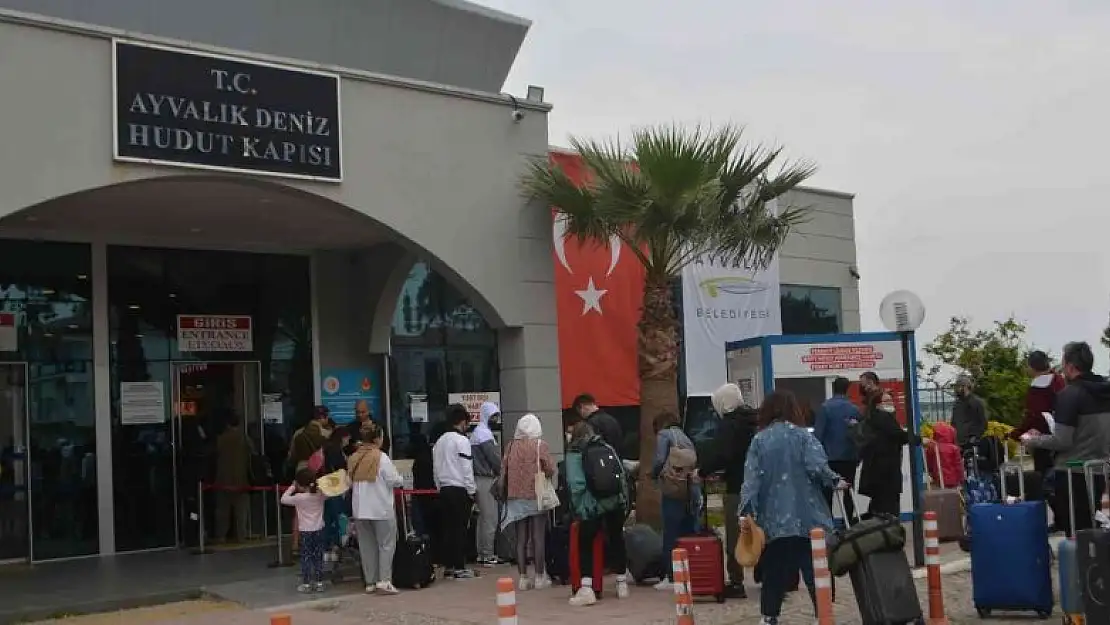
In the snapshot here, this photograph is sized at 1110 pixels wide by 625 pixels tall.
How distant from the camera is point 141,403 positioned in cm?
1514

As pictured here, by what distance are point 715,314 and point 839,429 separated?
9.22 m

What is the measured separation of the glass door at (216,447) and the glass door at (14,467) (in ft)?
6.16

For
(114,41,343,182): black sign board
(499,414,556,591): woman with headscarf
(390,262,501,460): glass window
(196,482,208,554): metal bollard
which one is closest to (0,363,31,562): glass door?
(196,482,208,554): metal bollard

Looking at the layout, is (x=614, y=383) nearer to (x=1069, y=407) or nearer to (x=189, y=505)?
(x=189, y=505)

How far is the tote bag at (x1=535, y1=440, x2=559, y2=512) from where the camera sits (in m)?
10.9

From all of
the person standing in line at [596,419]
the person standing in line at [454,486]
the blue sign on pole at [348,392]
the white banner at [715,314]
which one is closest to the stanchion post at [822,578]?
the person standing in line at [596,419]

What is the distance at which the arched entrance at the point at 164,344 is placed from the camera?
14.2 metres

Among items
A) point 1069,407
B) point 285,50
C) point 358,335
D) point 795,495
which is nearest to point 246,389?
point 358,335

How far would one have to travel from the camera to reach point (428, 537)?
1188 centimetres

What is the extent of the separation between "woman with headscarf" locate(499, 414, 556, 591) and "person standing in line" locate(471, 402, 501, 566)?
63.4 inches

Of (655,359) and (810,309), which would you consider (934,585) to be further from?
(810,309)

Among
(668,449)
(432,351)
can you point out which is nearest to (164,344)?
(432,351)

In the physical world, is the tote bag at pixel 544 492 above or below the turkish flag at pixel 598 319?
below

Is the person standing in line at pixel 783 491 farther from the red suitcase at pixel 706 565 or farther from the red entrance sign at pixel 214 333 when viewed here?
the red entrance sign at pixel 214 333
